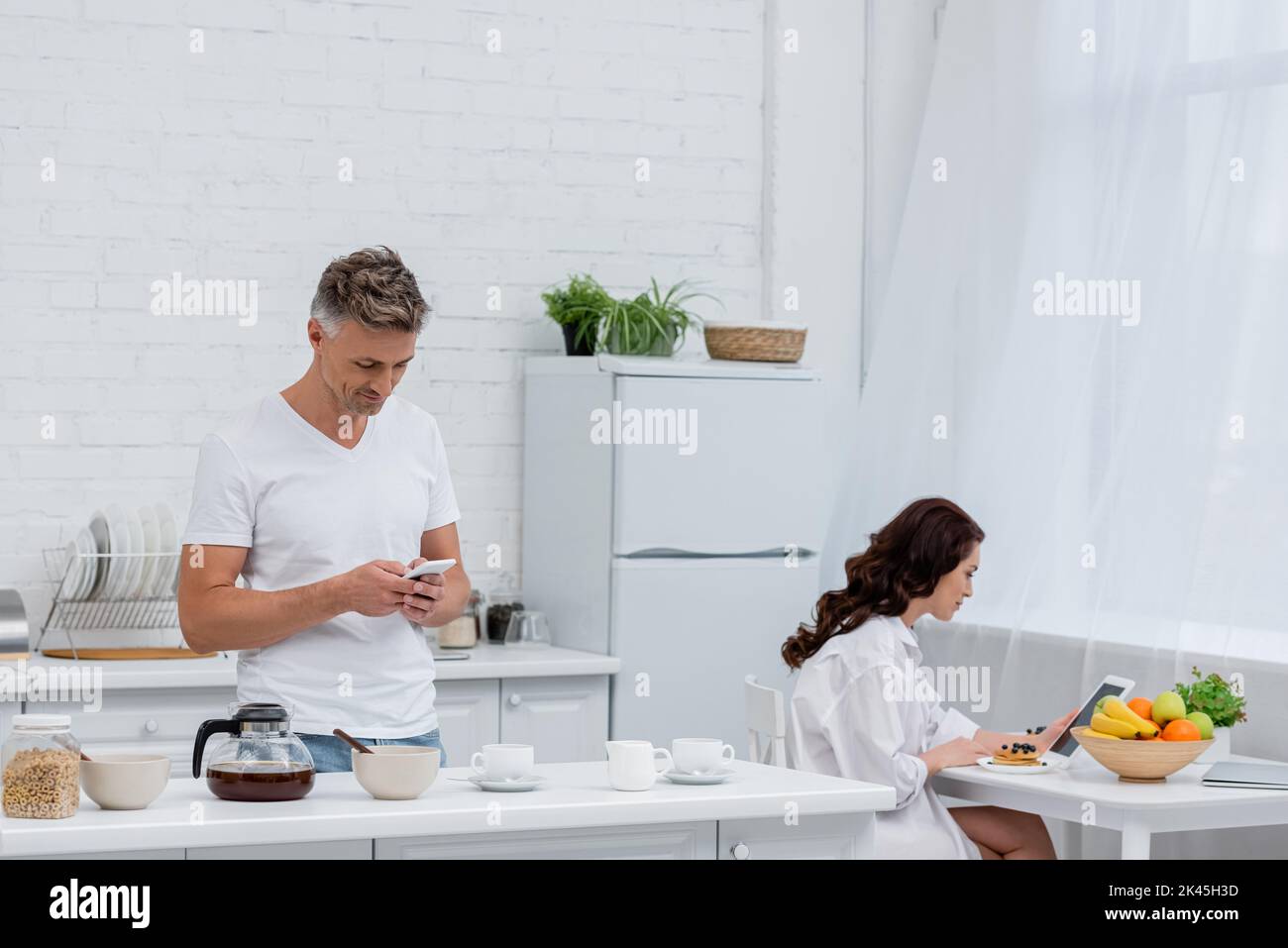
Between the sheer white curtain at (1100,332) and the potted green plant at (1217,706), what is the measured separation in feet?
1.06

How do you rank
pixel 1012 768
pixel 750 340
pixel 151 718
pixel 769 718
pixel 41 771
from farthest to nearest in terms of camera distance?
pixel 750 340, pixel 151 718, pixel 769 718, pixel 1012 768, pixel 41 771

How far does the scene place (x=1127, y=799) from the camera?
11.0 ft

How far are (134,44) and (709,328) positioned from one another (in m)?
1.80

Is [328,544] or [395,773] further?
[328,544]

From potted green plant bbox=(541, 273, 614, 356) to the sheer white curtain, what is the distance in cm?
97

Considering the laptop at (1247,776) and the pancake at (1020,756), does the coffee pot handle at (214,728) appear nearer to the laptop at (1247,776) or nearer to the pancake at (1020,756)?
the pancake at (1020,756)

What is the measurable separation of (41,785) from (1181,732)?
2269 mm

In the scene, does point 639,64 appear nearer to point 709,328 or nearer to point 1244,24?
point 709,328

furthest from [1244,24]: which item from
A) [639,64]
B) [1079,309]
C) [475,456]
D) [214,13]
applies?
[214,13]

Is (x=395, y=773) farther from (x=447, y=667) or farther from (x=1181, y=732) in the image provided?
(x=447, y=667)

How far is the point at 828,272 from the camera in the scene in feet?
18.4

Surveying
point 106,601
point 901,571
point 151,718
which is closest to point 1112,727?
point 901,571

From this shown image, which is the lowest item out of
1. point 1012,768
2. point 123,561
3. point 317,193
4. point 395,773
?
point 1012,768

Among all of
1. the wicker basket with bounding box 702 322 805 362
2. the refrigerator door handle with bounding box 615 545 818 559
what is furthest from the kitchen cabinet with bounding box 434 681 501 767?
the wicker basket with bounding box 702 322 805 362
